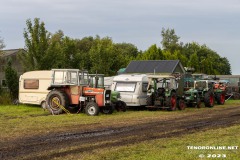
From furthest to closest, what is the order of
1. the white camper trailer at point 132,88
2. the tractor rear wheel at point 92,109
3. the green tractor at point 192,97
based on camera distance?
the green tractor at point 192,97, the white camper trailer at point 132,88, the tractor rear wheel at point 92,109

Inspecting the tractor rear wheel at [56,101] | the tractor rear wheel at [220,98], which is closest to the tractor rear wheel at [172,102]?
the tractor rear wheel at [56,101]

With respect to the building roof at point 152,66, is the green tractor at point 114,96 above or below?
below

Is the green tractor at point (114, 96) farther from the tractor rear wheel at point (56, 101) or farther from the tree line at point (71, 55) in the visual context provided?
the tree line at point (71, 55)

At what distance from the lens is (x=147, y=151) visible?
31.8 feet

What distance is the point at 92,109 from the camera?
19.5 m

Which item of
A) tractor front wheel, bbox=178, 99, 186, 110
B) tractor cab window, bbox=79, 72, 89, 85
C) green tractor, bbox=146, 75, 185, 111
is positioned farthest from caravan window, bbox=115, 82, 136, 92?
tractor cab window, bbox=79, 72, 89, 85

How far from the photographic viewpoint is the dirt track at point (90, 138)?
31.8ft

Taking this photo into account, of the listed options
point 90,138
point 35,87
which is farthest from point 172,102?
point 90,138

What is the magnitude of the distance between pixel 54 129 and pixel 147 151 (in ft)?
16.4

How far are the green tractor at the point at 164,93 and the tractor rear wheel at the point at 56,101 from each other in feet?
17.1

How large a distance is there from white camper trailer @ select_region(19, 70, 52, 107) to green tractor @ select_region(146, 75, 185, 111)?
228 inches

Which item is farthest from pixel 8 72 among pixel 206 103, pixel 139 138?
pixel 139 138

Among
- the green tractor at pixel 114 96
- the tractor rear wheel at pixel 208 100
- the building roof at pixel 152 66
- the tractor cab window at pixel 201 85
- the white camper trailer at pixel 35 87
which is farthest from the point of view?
the building roof at pixel 152 66

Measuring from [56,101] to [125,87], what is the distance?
487 centimetres
